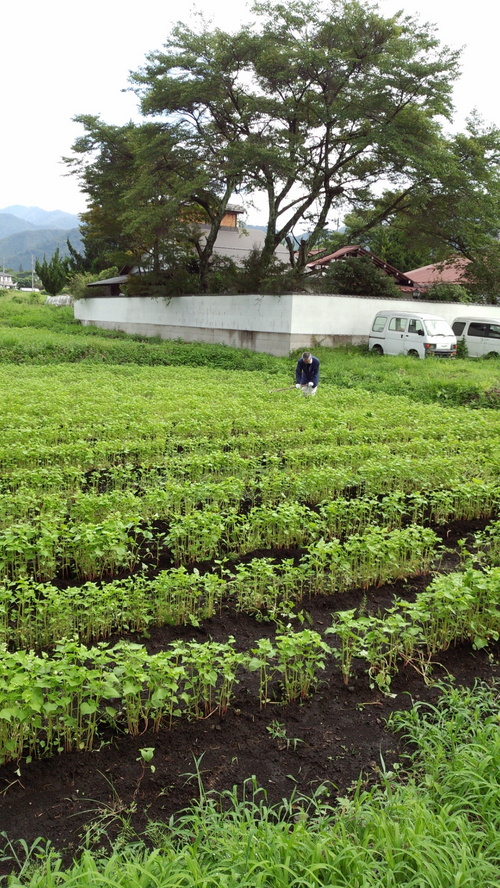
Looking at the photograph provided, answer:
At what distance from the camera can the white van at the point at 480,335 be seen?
75.4 feet

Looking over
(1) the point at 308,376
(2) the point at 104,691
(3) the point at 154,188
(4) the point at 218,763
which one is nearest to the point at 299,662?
(4) the point at 218,763

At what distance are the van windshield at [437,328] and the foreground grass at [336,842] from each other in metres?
19.1

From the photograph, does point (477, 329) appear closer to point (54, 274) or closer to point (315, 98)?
point (315, 98)

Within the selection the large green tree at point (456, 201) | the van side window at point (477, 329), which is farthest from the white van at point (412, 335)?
the large green tree at point (456, 201)

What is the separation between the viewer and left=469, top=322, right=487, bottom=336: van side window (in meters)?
23.5

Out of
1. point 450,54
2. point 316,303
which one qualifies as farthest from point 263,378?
point 450,54

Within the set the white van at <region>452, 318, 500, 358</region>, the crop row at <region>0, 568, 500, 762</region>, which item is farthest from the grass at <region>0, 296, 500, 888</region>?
the white van at <region>452, 318, 500, 358</region>

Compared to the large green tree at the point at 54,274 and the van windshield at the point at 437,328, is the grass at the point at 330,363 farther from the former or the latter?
the large green tree at the point at 54,274

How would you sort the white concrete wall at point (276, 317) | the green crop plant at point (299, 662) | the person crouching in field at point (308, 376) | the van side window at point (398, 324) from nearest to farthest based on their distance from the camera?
the green crop plant at point (299, 662)
the person crouching in field at point (308, 376)
the van side window at point (398, 324)
the white concrete wall at point (276, 317)

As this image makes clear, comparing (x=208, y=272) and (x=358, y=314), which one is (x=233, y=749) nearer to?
(x=358, y=314)

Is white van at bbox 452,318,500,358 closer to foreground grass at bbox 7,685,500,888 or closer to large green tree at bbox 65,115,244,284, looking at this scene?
large green tree at bbox 65,115,244,284

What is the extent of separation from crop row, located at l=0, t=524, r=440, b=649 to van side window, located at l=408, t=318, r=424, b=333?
16413 mm

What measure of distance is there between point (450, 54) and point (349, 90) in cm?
342

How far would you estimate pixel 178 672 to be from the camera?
357 centimetres
